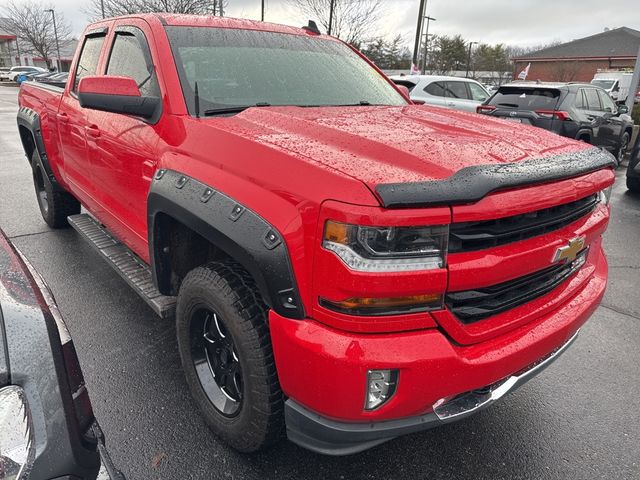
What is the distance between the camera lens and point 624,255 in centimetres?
505

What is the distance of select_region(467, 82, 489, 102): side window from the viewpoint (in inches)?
459

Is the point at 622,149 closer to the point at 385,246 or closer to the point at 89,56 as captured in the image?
the point at 89,56

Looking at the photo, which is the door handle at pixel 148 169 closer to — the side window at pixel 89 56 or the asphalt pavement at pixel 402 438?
the asphalt pavement at pixel 402 438

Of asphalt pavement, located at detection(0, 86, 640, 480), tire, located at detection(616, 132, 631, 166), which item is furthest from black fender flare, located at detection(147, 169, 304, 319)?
tire, located at detection(616, 132, 631, 166)

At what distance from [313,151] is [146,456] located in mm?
1580

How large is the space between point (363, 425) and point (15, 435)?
1.02 meters

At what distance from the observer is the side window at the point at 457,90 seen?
1113 cm

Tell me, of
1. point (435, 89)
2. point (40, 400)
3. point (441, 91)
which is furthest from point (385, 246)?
point (441, 91)

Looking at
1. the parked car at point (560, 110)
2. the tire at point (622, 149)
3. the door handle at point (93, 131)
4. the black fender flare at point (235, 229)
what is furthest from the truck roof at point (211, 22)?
the tire at point (622, 149)

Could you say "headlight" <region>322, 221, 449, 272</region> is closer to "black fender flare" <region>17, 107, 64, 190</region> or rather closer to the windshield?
"black fender flare" <region>17, 107, 64, 190</region>

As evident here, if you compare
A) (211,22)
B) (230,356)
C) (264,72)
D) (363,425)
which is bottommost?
(230,356)

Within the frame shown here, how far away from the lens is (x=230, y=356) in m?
2.21

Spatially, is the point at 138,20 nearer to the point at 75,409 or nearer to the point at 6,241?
the point at 6,241

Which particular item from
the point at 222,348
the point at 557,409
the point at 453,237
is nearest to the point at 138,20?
the point at 222,348
